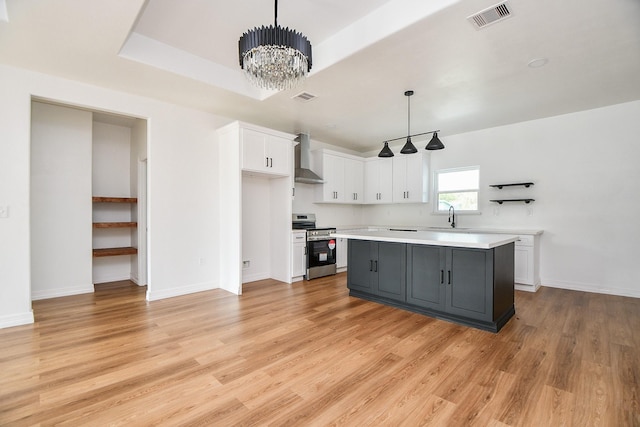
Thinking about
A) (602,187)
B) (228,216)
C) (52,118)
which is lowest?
(228,216)

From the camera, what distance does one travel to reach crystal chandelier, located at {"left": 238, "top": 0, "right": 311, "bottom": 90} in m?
2.14

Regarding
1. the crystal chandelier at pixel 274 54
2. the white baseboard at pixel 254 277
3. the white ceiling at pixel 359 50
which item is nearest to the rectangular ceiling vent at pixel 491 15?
the white ceiling at pixel 359 50

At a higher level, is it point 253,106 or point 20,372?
point 253,106

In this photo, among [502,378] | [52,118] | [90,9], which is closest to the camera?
[502,378]

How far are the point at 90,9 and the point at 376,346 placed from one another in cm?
361

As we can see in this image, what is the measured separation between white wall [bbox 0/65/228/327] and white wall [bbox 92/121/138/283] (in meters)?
1.36

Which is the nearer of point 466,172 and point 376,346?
point 376,346

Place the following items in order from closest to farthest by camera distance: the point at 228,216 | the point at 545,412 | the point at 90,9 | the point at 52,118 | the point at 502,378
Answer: the point at 545,412 < the point at 502,378 < the point at 90,9 < the point at 52,118 < the point at 228,216

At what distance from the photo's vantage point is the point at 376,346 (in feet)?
8.81

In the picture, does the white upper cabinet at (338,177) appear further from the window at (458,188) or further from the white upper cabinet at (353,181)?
the window at (458,188)

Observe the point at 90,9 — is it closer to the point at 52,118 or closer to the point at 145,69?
the point at 145,69

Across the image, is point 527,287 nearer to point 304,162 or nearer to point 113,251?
point 304,162

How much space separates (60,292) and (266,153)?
3.55 meters

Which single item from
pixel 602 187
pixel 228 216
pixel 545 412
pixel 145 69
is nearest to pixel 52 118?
pixel 145 69
